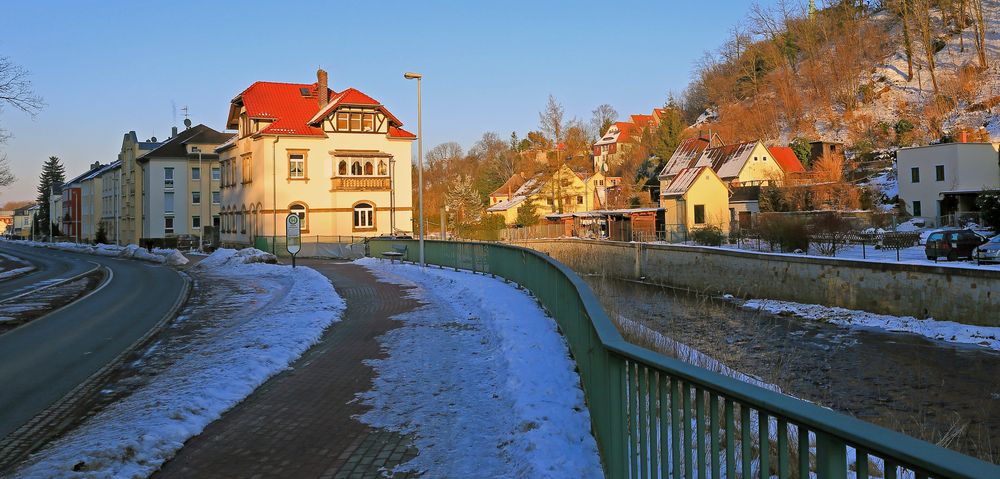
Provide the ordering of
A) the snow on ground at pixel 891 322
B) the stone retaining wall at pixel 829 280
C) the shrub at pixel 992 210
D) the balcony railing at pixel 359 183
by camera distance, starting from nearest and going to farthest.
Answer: the snow on ground at pixel 891 322
the stone retaining wall at pixel 829 280
the shrub at pixel 992 210
the balcony railing at pixel 359 183

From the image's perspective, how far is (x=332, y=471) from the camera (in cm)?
567

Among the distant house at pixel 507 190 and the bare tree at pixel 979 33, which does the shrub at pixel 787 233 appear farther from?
the distant house at pixel 507 190

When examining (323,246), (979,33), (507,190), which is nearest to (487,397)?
(323,246)

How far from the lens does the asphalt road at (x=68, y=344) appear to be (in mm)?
8836

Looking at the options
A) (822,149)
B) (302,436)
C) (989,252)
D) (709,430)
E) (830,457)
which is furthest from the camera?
(822,149)

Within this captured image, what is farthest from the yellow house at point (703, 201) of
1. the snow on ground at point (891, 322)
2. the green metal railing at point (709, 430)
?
the green metal railing at point (709, 430)

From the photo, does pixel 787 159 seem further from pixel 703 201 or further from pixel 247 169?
pixel 247 169

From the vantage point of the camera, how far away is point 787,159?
2645 inches

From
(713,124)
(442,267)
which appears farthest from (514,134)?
(442,267)

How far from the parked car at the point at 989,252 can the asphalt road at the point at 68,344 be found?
87.1 ft

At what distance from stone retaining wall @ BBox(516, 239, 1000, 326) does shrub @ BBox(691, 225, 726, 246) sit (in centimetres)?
444

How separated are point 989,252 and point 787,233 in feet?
35.3

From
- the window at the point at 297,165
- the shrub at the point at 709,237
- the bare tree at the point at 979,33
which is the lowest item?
the shrub at the point at 709,237

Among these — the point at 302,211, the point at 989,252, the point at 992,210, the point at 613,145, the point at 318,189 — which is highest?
the point at 613,145
